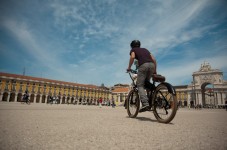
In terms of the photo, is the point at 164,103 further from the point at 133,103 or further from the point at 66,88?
the point at 66,88

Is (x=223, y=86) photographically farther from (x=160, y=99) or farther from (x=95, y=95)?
(x=160, y=99)

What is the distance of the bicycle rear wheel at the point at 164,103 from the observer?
2602mm

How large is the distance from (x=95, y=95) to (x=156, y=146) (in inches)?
3187

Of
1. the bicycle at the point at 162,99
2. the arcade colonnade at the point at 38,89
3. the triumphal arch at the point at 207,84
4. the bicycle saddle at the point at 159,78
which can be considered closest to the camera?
the bicycle at the point at 162,99

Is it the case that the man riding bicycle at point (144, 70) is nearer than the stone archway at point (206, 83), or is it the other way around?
the man riding bicycle at point (144, 70)

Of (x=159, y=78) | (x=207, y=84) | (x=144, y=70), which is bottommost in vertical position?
(x=159, y=78)

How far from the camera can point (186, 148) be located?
1.15 meters

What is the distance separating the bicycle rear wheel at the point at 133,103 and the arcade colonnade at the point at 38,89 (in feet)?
149

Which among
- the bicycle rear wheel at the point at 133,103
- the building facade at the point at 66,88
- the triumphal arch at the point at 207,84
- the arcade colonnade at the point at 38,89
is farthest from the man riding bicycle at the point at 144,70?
the triumphal arch at the point at 207,84

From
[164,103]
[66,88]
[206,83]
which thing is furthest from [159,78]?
[206,83]

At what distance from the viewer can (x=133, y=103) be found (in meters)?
3.73

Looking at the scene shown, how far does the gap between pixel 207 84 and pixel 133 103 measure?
248ft

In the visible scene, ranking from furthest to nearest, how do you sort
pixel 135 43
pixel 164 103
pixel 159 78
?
pixel 135 43, pixel 159 78, pixel 164 103

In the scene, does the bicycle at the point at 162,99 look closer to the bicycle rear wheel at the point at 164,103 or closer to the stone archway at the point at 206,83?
the bicycle rear wheel at the point at 164,103
